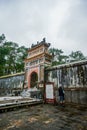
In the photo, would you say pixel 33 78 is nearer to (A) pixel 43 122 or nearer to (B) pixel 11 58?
(A) pixel 43 122

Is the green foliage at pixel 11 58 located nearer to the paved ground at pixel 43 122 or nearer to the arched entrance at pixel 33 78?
the arched entrance at pixel 33 78

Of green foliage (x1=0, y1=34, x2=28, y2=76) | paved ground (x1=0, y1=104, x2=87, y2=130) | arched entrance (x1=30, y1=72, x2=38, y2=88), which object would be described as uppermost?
green foliage (x1=0, y1=34, x2=28, y2=76)

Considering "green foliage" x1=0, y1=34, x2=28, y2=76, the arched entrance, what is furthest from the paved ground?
"green foliage" x1=0, y1=34, x2=28, y2=76

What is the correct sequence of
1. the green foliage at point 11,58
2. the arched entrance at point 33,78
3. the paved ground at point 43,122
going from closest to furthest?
the paved ground at point 43,122, the arched entrance at point 33,78, the green foliage at point 11,58

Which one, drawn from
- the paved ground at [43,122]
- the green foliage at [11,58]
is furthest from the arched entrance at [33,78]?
the green foliage at [11,58]

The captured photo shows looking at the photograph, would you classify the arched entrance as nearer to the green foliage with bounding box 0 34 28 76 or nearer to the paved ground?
the paved ground

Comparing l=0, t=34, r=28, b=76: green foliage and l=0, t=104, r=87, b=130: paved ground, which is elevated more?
l=0, t=34, r=28, b=76: green foliage

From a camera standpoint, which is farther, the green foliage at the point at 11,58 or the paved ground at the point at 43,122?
the green foliage at the point at 11,58

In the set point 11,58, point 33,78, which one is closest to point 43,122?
point 33,78

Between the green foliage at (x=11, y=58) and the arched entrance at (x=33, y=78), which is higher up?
the green foliage at (x=11, y=58)

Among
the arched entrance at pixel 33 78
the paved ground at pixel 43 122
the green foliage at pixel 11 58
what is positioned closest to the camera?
the paved ground at pixel 43 122

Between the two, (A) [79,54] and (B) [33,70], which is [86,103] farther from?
(A) [79,54]

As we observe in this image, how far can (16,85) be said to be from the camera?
1875cm

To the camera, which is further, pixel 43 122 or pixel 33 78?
pixel 33 78
